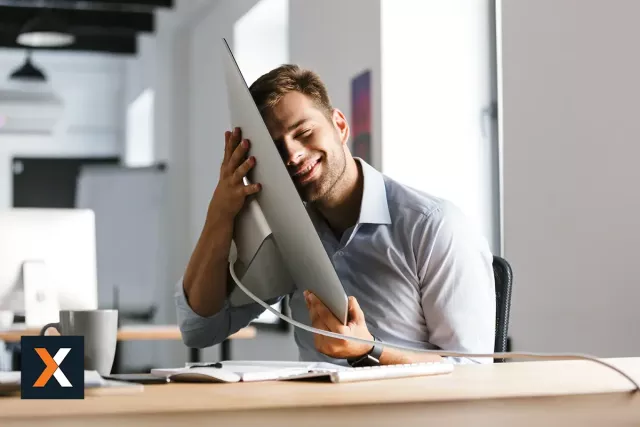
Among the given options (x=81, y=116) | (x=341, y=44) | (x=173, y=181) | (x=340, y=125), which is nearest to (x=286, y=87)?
(x=340, y=125)

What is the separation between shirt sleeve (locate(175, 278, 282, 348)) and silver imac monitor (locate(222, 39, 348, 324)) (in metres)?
0.24

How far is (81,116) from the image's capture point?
11.0m

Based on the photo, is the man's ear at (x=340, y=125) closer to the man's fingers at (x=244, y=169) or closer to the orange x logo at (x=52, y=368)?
the man's fingers at (x=244, y=169)

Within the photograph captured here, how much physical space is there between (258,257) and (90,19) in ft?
23.4

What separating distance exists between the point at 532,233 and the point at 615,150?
467 mm

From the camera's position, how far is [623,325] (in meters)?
2.43

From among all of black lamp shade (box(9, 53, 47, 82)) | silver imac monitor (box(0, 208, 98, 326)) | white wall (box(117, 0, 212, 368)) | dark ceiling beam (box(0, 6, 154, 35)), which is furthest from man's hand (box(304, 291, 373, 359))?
black lamp shade (box(9, 53, 47, 82))

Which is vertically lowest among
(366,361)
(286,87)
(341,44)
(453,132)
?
(366,361)

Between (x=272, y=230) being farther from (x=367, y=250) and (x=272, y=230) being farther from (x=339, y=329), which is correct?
(x=367, y=250)

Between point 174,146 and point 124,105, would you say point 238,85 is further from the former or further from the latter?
point 124,105

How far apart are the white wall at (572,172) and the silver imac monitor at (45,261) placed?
4.64 feet

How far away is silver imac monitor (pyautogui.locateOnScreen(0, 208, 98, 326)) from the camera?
2.99 metres

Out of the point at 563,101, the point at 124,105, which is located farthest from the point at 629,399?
the point at 124,105

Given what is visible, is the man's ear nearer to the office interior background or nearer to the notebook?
the notebook
